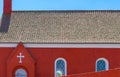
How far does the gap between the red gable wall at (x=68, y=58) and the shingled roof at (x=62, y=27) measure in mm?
894

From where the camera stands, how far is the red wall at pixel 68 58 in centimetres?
3780

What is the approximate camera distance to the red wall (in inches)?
1488

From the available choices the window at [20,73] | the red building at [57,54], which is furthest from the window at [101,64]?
the window at [20,73]

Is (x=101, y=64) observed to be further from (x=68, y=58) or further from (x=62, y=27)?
(x=62, y=27)

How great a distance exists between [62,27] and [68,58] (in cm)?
398

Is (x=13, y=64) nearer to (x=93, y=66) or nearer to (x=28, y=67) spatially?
(x=28, y=67)

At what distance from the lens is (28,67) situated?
124ft

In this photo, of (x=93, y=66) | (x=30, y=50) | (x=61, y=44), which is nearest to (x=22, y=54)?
(x=30, y=50)
